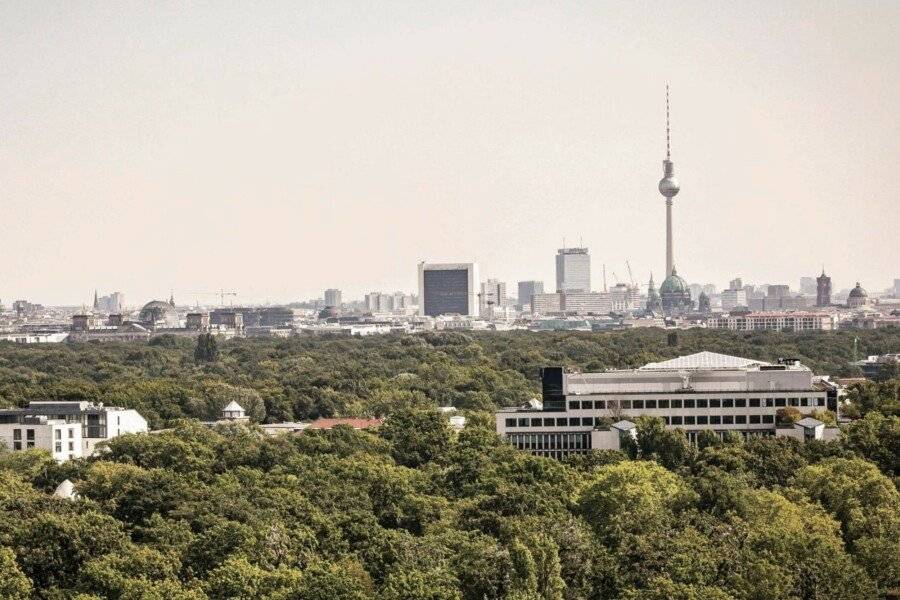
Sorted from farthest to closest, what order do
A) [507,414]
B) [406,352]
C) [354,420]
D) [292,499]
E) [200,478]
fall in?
1. [406,352]
2. [354,420]
3. [507,414]
4. [200,478]
5. [292,499]

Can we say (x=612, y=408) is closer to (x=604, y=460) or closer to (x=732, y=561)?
(x=604, y=460)

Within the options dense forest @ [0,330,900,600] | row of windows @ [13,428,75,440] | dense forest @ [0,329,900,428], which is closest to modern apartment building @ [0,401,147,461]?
row of windows @ [13,428,75,440]

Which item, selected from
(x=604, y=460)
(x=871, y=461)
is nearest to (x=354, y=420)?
(x=604, y=460)

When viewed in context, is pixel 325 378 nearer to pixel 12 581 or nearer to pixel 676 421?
pixel 676 421

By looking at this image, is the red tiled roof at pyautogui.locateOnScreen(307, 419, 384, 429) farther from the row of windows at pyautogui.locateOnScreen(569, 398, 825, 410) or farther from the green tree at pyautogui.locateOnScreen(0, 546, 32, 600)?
the green tree at pyautogui.locateOnScreen(0, 546, 32, 600)

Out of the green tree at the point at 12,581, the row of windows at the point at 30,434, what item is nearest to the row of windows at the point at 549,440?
the row of windows at the point at 30,434

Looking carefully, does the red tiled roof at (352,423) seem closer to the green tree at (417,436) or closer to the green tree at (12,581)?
the green tree at (417,436)

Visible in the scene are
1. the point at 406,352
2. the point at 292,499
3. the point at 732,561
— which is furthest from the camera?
the point at 406,352
